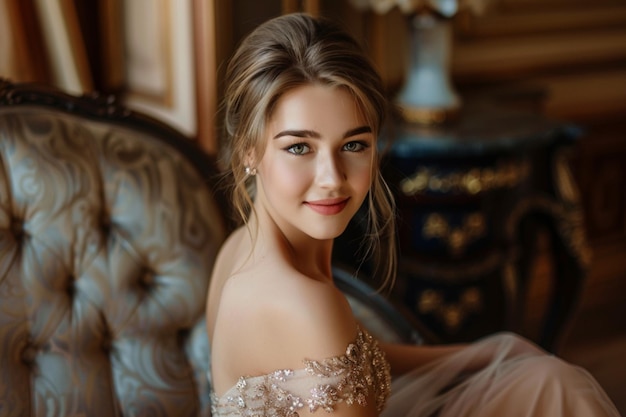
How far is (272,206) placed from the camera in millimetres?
1110

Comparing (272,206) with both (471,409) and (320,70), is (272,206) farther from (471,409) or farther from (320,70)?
(471,409)

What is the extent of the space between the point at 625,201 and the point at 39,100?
3.04 metres

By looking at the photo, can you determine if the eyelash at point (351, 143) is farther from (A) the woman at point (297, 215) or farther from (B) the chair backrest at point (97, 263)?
(B) the chair backrest at point (97, 263)

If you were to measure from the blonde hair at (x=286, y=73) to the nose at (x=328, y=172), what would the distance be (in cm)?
8

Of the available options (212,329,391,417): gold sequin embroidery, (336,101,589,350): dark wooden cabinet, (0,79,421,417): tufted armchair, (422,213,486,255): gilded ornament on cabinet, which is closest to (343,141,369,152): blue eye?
(212,329,391,417): gold sequin embroidery

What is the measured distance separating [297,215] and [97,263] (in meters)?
0.58

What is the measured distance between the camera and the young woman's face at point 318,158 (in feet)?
3.36

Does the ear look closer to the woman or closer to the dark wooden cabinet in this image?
the woman

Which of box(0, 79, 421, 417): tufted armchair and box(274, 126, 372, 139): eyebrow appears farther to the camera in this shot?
box(0, 79, 421, 417): tufted armchair

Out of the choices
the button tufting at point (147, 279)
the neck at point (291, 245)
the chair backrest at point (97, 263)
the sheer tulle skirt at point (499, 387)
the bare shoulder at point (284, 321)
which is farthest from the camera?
the button tufting at point (147, 279)

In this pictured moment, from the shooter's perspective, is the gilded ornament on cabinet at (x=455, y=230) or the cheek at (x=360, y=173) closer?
the cheek at (x=360, y=173)

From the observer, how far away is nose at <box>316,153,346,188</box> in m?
1.02

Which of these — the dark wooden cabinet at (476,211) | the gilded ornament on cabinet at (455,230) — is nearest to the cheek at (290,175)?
the dark wooden cabinet at (476,211)

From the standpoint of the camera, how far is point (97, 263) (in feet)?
4.97
